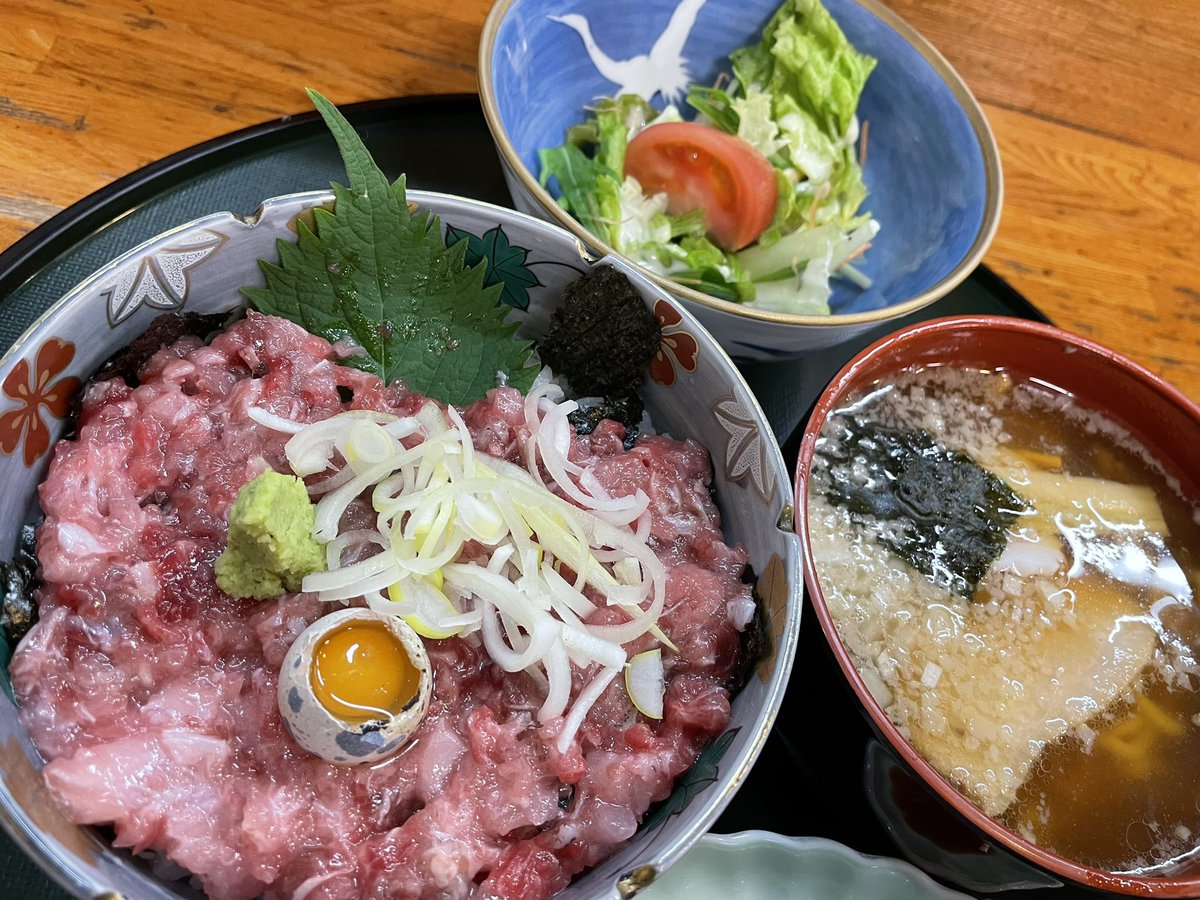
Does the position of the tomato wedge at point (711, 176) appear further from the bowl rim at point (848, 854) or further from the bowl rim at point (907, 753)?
the bowl rim at point (848, 854)

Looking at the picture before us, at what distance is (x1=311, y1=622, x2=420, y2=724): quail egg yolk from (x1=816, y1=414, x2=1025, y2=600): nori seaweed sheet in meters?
1.08

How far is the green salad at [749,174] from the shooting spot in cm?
249

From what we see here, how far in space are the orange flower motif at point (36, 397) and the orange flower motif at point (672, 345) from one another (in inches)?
43.4

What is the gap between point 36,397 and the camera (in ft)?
4.79

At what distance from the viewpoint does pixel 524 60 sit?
239 centimetres

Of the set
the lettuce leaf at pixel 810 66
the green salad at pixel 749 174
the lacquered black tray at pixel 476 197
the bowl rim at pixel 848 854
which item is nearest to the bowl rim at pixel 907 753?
the lacquered black tray at pixel 476 197

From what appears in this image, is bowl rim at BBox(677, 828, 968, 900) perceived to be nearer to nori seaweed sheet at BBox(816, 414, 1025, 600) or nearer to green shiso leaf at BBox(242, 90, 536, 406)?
nori seaweed sheet at BBox(816, 414, 1025, 600)

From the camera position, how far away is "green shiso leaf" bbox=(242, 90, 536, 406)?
68.1 inches

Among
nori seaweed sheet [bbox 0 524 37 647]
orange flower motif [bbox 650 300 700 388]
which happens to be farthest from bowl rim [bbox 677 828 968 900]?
nori seaweed sheet [bbox 0 524 37 647]

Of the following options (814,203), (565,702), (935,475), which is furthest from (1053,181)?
(565,702)

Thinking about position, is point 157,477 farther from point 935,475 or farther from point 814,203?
point 814,203

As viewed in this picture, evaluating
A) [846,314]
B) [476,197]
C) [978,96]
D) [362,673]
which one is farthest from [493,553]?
[978,96]

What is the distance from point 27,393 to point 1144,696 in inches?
91.2

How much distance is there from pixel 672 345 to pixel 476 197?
0.91 metres
